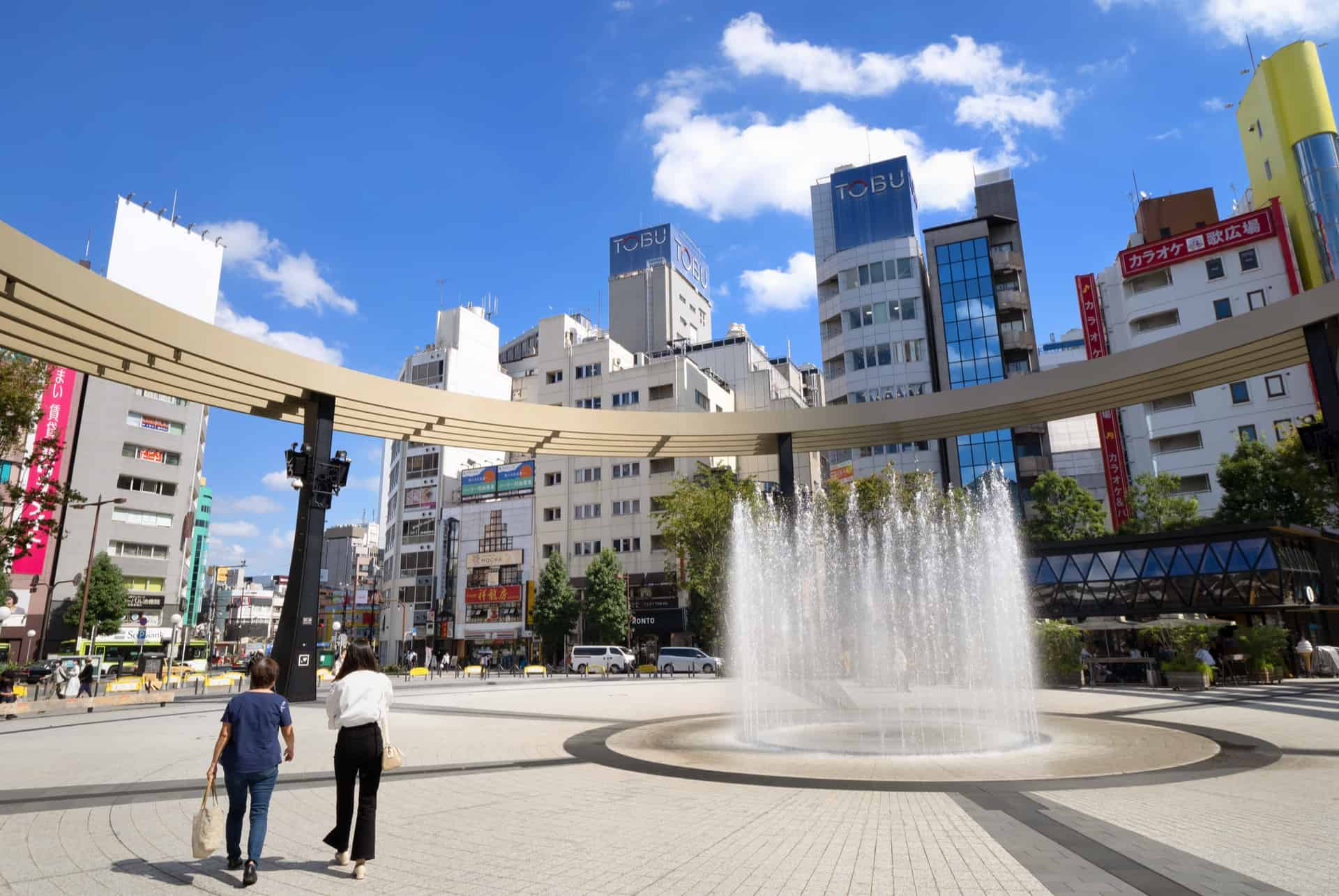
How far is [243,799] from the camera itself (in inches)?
217

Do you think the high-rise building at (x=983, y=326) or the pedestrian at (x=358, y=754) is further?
the high-rise building at (x=983, y=326)

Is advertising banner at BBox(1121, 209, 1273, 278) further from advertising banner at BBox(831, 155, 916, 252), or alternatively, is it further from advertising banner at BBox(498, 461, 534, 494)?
advertising banner at BBox(498, 461, 534, 494)

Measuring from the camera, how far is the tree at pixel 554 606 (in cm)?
5547

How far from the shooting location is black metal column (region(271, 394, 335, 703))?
57.8 ft

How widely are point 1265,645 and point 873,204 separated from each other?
46.2m

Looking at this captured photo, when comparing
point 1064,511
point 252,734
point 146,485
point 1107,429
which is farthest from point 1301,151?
point 146,485

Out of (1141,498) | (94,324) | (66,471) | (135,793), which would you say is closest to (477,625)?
(66,471)

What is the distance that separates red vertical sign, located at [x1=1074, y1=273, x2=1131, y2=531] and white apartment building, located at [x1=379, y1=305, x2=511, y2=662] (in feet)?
156

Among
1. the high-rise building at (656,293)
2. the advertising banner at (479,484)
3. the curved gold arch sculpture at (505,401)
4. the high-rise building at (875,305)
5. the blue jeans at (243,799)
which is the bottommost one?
the blue jeans at (243,799)

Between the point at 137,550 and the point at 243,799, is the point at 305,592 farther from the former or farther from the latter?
the point at 137,550

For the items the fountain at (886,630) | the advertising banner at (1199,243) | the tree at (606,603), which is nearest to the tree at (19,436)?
the fountain at (886,630)

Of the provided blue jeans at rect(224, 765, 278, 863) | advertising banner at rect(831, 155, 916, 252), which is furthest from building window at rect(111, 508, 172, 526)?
blue jeans at rect(224, 765, 278, 863)

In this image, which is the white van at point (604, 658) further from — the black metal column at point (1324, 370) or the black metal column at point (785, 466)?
the black metal column at point (1324, 370)

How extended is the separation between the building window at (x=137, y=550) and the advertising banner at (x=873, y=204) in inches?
2265
